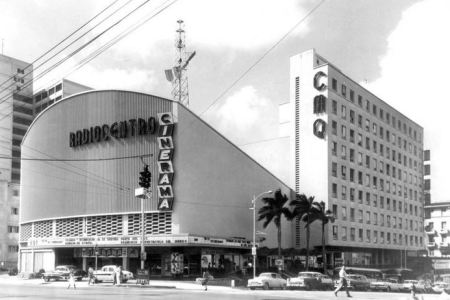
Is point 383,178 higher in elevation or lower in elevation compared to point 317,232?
higher

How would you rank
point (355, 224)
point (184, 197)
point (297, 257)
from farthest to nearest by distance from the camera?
point (355, 224) → point (297, 257) → point (184, 197)

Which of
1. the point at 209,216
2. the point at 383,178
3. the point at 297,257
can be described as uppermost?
the point at 383,178

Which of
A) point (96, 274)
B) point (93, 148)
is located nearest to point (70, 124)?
point (93, 148)

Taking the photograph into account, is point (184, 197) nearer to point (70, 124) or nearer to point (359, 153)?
point (70, 124)

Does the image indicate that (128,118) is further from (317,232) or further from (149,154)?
(317,232)

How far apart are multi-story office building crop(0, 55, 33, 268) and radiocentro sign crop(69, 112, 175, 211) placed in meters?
42.2

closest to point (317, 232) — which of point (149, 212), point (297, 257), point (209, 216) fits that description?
point (297, 257)

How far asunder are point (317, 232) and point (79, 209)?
3371 centimetres

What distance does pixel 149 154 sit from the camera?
68.8 metres

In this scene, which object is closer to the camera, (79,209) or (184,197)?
(184,197)

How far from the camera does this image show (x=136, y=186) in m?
69.0

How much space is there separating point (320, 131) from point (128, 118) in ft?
95.0

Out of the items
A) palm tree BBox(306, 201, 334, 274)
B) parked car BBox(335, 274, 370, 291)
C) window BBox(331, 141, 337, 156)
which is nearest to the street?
parked car BBox(335, 274, 370, 291)

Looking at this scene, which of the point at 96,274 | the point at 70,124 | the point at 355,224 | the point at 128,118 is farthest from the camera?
the point at 355,224
